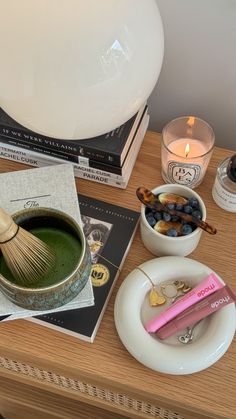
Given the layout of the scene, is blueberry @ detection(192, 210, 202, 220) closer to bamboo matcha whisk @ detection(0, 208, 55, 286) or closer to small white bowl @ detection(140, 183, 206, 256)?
small white bowl @ detection(140, 183, 206, 256)

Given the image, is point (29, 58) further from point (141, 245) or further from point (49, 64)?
point (141, 245)

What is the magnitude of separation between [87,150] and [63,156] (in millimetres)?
42

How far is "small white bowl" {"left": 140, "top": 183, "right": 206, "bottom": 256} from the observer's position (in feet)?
1.92

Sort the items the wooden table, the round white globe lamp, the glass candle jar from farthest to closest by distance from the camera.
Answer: the glass candle jar
the wooden table
the round white globe lamp

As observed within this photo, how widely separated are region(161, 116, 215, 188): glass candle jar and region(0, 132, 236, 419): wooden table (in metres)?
0.03

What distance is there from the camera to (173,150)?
0.67 m

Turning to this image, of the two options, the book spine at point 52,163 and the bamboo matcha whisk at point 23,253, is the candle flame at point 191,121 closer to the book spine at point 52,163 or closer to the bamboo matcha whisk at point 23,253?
the book spine at point 52,163

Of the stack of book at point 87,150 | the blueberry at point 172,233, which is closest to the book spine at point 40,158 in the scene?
the stack of book at point 87,150

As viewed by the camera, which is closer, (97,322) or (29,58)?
(29,58)

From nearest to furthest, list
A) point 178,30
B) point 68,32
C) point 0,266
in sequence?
1. point 68,32
2. point 0,266
3. point 178,30

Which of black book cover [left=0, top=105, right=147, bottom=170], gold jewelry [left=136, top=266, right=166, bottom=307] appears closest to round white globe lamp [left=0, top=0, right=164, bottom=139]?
black book cover [left=0, top=105, right=147, bottom=170]

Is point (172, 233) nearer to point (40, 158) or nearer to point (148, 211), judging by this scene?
point (148, 211)

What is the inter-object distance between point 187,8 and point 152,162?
0.20 metres

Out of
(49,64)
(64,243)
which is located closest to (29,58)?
(49,64)
